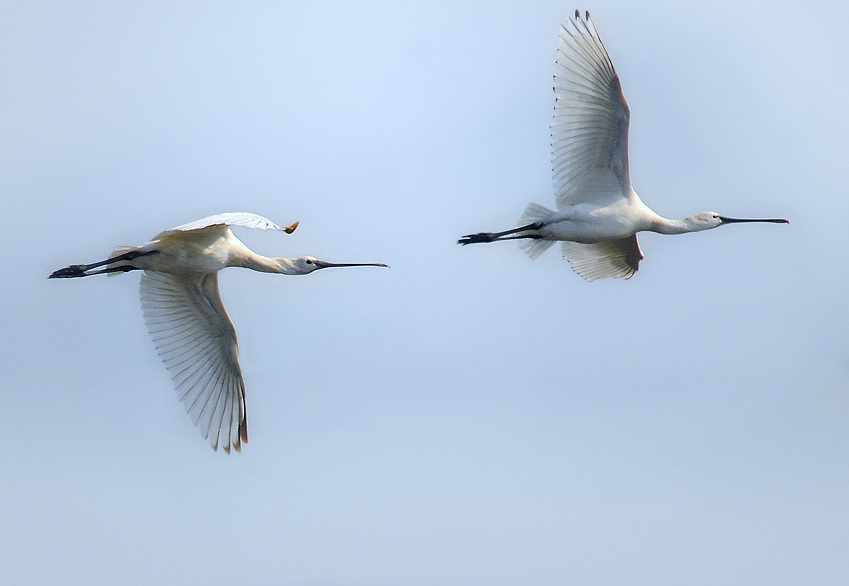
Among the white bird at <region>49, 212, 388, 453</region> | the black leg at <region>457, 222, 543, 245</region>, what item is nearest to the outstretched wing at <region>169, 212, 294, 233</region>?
the white bird at <region>49, 212, 388, 453</region>

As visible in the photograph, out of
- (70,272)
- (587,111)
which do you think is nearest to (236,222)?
(70,272)

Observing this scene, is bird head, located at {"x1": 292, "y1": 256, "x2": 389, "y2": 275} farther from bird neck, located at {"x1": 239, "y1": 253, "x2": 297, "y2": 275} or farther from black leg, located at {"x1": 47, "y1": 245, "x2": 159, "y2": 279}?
black leg, located at {"x1": 47, "y1": 245, "x2": 159, "y2": 279}

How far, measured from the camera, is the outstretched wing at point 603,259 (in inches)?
692

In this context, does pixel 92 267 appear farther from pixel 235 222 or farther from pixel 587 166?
pixel 587 166

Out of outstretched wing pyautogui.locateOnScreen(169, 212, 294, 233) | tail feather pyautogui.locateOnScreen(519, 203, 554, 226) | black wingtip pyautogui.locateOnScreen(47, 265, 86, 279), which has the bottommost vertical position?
black wingtip pyautogui.locateOnScreen(47, 265, 86, 279)

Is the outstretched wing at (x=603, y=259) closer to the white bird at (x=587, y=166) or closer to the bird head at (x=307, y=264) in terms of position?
the white bird at (x=587, y=166)

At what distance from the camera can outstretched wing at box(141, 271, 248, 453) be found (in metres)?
16.4

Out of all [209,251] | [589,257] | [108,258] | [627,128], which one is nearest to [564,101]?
[627,128]

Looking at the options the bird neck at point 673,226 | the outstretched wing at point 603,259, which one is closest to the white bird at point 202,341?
the outstretched wing at point 603,259

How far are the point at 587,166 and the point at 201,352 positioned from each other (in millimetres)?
4655

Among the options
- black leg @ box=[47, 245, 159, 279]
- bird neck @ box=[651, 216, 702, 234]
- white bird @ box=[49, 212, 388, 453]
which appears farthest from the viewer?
bird neck @ box=[651, 216, 702, 234]

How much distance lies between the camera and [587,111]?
15750mm

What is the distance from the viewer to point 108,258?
15.5m

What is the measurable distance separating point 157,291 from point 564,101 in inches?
190
